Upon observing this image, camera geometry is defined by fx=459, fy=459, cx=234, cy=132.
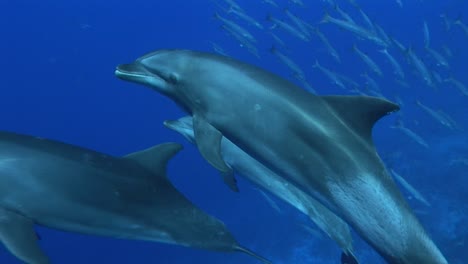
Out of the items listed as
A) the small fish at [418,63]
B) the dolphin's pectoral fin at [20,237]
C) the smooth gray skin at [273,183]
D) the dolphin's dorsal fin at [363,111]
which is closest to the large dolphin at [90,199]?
the dolphin's pectoral fin at [20,237]

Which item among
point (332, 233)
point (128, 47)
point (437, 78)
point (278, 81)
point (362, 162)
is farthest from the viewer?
point (128, 47)

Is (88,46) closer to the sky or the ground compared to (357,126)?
closer to the ground

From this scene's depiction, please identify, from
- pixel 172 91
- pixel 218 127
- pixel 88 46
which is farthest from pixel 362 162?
pixel 88 46

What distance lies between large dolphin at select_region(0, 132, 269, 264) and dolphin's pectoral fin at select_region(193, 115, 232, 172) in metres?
0.65

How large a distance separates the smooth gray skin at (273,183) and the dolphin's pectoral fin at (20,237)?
70.0 inches

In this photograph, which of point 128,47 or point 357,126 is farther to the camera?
point 128,47

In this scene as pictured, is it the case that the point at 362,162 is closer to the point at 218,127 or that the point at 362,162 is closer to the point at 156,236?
the point at 218,127

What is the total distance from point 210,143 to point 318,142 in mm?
815

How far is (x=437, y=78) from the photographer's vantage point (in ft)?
49.9

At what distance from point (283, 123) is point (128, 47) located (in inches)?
1613

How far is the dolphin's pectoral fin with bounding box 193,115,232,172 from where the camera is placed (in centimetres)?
330

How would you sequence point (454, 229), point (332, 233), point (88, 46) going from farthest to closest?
1. point (88, 46)
2. point (454, 229)
3. point (332, 233)

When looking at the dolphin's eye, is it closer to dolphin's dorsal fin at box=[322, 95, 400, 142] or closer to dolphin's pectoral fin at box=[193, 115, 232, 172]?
dolphin's pectoral fin at box=[193, 115, 232, 172]

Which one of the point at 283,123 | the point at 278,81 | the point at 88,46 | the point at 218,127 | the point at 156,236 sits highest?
the point at 278,81
